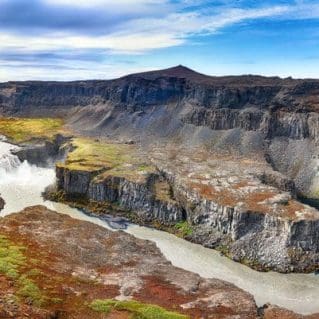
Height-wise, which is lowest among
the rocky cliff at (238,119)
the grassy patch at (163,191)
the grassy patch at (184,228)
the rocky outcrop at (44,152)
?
the grassy patch at (184,228)

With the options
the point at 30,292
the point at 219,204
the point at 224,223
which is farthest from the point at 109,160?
the point at 30,292

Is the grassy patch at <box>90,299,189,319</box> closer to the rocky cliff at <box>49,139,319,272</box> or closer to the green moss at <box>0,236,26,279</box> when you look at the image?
the green moss at <box>0,236,26,279</box>

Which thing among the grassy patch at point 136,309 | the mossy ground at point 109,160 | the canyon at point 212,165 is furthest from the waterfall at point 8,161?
the grassy patch at point 136,309

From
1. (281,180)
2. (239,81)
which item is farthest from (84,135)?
(281,180)

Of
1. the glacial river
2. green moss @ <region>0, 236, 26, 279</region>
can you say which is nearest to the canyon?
the glacial river

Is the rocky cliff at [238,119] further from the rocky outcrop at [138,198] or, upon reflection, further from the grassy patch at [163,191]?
the rocky outcrop at [138,198]

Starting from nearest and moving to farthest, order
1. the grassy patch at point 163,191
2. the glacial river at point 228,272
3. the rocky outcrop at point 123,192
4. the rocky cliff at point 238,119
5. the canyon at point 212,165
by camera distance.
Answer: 1. the glacial river at point 228,272
2. the canyon at point 212,165
3. the rocky outcrop at point 123,192
4. the grassy patch at point 163,191
5. the rocky cliff at point 238,119
